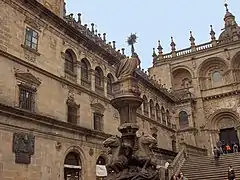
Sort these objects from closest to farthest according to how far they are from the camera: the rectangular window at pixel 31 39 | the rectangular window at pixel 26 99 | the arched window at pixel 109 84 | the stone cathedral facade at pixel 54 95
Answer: the stone cathedral facade at pixel 54 95 → the rectangular window at pixel 26 99 → the rectangular window at pixel 31 39 → the arched window at pixel 109 84

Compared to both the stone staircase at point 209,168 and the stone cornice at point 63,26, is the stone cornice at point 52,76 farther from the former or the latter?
the stone staircase at point 209,168

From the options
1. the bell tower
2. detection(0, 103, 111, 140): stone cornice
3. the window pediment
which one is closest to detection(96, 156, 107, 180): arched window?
detection(0, 103, 111, 140): stone cornice

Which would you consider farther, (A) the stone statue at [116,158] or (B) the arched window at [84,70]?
(B) the arched window at [84,70]

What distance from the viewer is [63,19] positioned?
20781 millimetres

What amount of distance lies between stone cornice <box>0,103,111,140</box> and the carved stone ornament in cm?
89

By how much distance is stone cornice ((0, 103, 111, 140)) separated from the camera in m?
15.1

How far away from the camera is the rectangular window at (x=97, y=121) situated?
22028 millimetres

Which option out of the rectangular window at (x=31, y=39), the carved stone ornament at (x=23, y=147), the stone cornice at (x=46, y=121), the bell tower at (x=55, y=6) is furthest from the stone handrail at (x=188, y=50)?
the carved stone ornament at (x=23, y=147)

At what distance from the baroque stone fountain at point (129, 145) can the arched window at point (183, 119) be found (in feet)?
94.6

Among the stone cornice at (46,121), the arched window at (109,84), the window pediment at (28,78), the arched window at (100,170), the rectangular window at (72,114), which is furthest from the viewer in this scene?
the arched window at (109,84)

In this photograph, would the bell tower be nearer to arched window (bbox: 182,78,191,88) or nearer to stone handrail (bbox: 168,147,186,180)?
stone handrail (bbox: 168,147,186,180)

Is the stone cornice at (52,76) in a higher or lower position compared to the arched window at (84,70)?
lower

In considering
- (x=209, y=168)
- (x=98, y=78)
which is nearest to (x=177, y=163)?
(x=209, y=168)

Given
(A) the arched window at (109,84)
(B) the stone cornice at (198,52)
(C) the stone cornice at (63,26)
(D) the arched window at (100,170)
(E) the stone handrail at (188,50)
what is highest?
(E) the stone handrail at (188,50)
